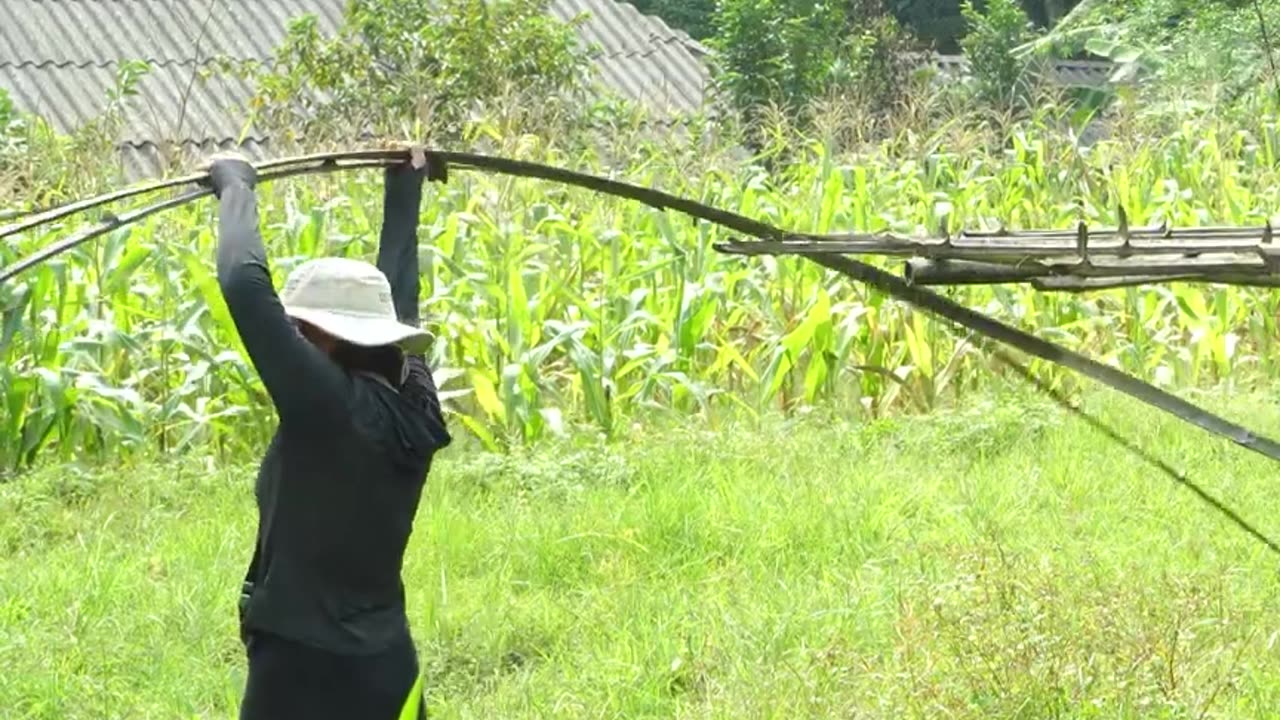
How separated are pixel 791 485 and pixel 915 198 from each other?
3.11 metres

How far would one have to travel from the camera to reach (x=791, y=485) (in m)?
5.16

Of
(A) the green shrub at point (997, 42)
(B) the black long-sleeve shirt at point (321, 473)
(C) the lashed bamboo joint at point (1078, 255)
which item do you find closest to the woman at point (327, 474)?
(B) the black long-sleeve shirt at point (321, 473)

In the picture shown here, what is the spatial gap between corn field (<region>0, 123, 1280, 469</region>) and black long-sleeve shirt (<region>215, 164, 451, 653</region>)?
93.5 inches

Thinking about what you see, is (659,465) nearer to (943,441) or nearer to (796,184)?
(943,441)

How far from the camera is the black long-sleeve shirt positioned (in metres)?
2.75

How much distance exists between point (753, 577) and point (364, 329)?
6.08 ft

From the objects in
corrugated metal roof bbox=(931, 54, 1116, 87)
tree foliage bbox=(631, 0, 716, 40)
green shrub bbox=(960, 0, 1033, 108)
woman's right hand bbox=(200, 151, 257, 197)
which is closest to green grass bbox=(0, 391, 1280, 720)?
woman's right hand bbox=(200, 151, 257, 197)

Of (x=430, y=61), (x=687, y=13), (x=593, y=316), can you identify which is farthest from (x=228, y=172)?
(x=687, y=13)

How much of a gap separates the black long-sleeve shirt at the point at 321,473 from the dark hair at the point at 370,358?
0.08 ft

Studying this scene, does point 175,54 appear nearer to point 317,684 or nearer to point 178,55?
point 178,55

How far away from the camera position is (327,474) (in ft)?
9.27

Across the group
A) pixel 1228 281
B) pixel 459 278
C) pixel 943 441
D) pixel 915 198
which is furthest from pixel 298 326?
pixel 915 198

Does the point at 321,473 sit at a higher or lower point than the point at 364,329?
lower

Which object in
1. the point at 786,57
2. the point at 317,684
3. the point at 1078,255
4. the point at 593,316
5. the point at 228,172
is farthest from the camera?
the point at 786,57
